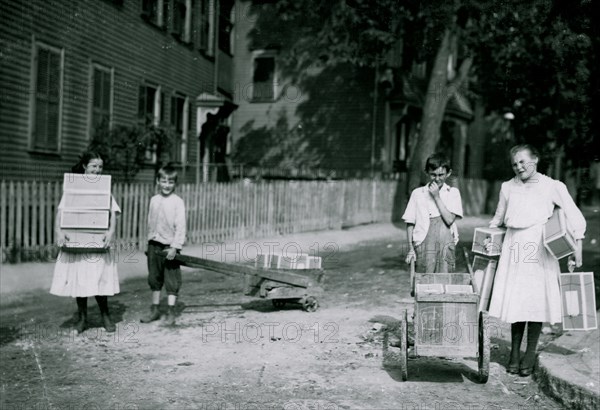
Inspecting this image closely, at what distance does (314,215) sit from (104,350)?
12122mm

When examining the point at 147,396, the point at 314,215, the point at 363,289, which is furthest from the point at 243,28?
the point at 147,396

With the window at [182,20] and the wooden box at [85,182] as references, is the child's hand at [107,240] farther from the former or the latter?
the window at [182,20]

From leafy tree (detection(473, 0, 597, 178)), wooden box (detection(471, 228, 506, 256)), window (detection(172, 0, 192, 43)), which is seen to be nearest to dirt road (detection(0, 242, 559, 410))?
wooden box (detection(471, 228, 506, 256))

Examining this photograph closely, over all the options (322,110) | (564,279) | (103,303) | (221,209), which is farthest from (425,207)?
(322,110)

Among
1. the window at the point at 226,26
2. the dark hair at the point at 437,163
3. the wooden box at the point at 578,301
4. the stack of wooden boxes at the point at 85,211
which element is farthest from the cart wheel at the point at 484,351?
the window at the point at 226,26

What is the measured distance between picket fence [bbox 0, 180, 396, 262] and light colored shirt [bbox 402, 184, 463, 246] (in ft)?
25.0

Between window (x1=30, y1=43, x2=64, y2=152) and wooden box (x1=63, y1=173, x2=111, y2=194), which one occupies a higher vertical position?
window (x1=30, y1=43, x2=64, y2=152)

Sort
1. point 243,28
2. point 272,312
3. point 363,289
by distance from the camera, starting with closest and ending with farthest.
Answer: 1. point 272,312
2. point 363,289
3. point 243,28

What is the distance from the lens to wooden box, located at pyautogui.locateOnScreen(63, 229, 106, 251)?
23.5 ft

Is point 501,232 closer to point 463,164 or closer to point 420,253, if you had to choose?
point 420,253

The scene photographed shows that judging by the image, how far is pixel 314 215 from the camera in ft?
60.6

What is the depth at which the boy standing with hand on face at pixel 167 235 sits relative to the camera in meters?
7.66

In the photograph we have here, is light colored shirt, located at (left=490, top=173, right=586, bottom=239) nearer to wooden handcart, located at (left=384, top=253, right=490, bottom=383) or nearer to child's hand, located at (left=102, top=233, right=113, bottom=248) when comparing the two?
wooden handcart, located at (left=384, top=253, right=490, bottom=383)

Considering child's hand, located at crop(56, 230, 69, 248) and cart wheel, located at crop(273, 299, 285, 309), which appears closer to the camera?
child's hand, located at crop(56, 230, 69, 248)
